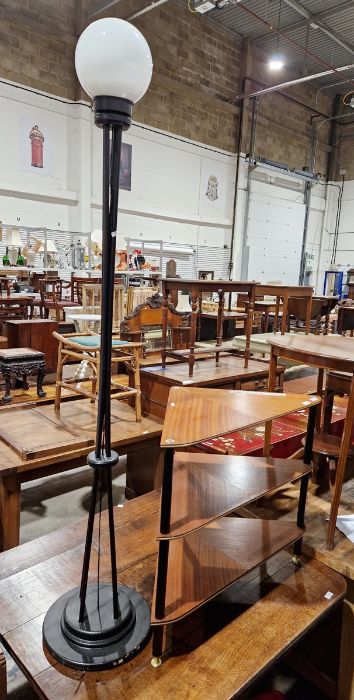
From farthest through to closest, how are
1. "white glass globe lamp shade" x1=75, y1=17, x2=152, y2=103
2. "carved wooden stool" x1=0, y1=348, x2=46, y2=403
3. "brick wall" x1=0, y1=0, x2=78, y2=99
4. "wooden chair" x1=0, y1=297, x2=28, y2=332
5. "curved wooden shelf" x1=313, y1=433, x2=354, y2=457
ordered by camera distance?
"brick wall" x1=0, y1=0, x2=78, y2=99, "wooden chair" x1=0, y1=297, x2=28, y2=332, "carved wooden stool" x1=0, y1=348, x2=46, y2=403, "curved wooden shelf" x1=313, y1=433, x2=354, y2=457, "white glass globe lamp shade" x1=75, y1=17, x2=152, y2=103

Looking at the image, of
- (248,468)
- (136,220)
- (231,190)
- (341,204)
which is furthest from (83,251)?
(341,204)

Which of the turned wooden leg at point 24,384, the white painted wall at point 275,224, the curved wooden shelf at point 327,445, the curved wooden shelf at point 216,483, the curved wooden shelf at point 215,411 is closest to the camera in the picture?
the curved wooden shelf at point 215,411

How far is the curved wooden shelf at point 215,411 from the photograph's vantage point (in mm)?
1128

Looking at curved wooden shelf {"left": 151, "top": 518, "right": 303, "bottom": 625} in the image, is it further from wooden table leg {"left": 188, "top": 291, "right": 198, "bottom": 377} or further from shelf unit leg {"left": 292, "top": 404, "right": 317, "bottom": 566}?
wooden table leg {"left": 188, "top": 291, "right": 198, "bottom": 377}

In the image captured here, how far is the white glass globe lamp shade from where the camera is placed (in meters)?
1.03

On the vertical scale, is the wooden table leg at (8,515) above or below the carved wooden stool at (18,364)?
below

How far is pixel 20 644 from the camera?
1310mm

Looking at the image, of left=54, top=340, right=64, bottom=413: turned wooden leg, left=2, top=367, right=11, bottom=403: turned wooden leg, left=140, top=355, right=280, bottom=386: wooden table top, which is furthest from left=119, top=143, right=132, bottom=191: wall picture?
left=54, top=340, right=64, bottom=413: turned wooden leg

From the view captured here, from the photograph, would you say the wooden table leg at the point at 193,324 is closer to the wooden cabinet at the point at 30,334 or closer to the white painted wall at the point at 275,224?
the wooden cabinet at the point at 30,334

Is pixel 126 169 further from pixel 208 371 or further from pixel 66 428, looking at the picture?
pixel 66 428

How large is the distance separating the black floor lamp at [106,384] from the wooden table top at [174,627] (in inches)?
2.1

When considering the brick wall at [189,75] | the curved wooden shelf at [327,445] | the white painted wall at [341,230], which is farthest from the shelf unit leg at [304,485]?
the white painted wall at [341,230]

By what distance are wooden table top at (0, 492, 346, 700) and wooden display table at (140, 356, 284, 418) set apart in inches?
43.5

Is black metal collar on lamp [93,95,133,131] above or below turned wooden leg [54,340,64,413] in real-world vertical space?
above
